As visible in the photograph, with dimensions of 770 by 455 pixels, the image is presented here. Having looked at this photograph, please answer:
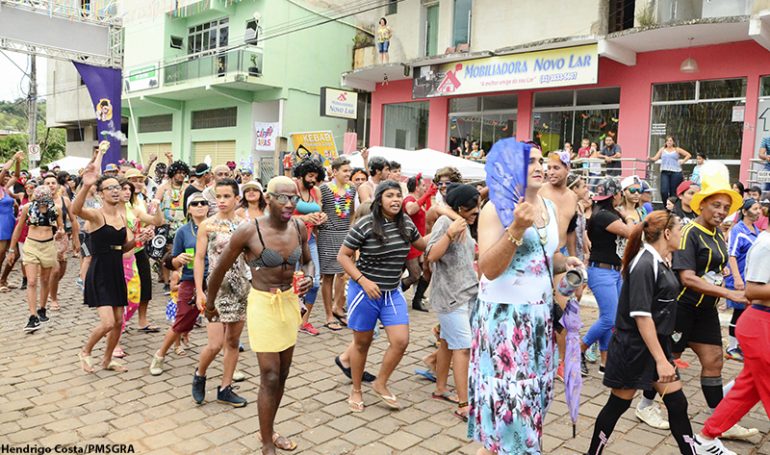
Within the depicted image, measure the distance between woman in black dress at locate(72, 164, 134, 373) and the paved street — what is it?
33 cm

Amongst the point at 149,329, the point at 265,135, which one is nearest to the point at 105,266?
the point at 149,329

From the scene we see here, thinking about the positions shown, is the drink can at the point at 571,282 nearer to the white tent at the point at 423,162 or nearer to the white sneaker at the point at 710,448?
the white sneaker at the point at 710,448

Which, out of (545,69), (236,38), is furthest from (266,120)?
(545,69)

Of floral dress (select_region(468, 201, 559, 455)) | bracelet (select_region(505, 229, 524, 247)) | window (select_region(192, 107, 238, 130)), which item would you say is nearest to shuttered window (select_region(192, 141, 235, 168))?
window (select_region(192, 107, 238, 130))

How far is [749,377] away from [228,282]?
3900 mm

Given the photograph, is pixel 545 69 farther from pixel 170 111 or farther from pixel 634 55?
pixel 170 111

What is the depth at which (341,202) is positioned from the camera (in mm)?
7605

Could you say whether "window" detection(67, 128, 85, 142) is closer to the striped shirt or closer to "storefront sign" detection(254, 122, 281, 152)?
"storefront sign" detection(254, 122, 281, 152)

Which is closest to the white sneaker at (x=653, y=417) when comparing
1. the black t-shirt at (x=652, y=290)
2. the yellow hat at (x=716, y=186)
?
the black t-shirt at (x=652, y=290)

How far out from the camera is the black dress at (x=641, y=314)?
3.64 metres

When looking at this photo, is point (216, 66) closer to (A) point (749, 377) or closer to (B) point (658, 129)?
(B) point (658, 129)

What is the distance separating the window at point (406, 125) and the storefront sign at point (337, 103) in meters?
1.82

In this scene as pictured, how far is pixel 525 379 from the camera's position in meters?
2.88

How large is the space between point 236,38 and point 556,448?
901 inches
